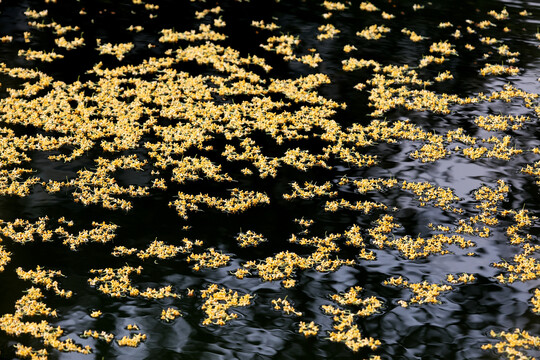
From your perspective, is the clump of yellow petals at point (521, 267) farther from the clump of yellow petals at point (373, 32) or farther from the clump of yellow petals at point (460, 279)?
the clump of yellow petals at point (373, 32)

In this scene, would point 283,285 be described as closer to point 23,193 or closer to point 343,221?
point 343,221

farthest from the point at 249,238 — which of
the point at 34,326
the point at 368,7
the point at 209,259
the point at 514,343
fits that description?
the point at 368,7

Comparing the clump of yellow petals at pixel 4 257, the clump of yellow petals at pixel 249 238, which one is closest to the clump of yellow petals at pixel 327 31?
the clump of yellow petals at pixel 249 238

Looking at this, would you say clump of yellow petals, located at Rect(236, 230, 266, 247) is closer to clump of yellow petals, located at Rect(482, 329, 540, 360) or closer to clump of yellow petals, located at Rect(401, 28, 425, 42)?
clump of yellow petals, located at Rect(482, 329, 540, 360)

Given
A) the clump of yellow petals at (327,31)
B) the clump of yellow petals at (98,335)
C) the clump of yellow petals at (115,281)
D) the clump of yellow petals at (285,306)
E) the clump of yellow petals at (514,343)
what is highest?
the clump of yellow petals at (327,31)

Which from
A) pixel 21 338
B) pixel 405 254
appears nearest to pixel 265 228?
pixel 405 254

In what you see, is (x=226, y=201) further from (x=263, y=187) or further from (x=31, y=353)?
(x=31, y=353)
